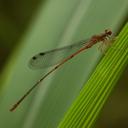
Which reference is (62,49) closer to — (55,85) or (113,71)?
(55,85)

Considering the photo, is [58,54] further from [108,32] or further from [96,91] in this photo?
[96,91]

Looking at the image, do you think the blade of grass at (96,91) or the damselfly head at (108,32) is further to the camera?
the damselfly head at (108,32)

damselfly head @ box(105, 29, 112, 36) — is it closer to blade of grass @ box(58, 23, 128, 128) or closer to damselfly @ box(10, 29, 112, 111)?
damselfly @ box(10, 29, 112, 111)

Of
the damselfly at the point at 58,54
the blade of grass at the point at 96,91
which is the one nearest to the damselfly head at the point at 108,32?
the damselfly at the point at 58,54

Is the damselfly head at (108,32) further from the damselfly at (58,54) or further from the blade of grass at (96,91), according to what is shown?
the blade of grass at (96,91)

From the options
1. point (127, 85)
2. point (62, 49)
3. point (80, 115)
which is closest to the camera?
point (80, 115)

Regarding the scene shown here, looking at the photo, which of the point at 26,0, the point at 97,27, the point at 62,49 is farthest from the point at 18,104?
the point at 26,0

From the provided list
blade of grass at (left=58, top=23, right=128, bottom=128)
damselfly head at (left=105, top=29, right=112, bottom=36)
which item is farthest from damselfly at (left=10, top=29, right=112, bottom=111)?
blade of grass at (left=58, top=23, right=128, bottom=128)

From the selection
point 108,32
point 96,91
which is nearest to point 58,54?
point 108,32
